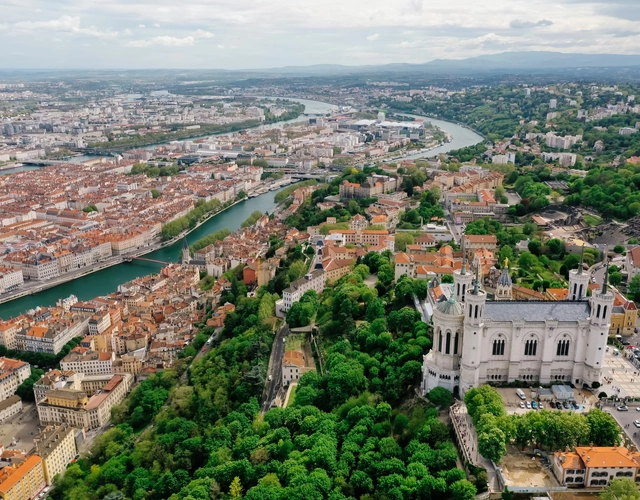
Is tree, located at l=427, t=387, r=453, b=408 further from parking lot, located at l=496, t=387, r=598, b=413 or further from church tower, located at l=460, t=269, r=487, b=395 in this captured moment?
parking lot, located at l=496, t=387, r=598, b=413

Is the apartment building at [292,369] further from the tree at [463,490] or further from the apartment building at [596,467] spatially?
the apartment building at [596,467]

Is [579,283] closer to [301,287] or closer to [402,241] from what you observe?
[301,287]

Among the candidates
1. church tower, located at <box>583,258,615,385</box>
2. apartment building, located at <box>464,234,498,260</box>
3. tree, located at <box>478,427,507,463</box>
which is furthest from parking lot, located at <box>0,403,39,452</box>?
apartment building, located at <box>464,234,498,260</box>

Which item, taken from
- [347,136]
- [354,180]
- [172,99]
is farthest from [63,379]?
[172,99]

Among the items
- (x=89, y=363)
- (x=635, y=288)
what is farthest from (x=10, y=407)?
(x=635, y=288)

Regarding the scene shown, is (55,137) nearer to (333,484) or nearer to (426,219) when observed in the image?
(426,219)
